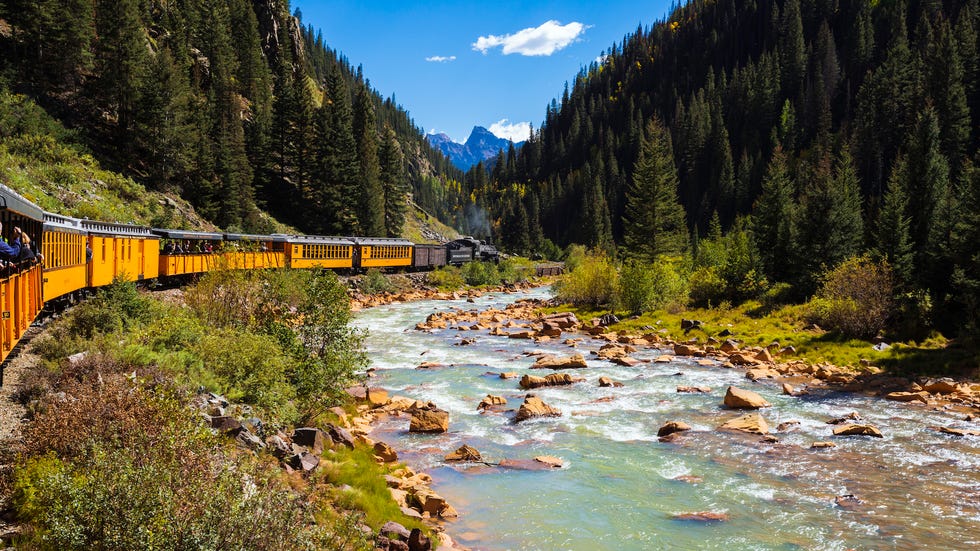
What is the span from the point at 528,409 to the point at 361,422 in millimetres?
4812

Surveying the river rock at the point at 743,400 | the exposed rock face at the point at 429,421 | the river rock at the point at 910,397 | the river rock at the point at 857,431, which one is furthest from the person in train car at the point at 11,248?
the river rock at the point at 910,397

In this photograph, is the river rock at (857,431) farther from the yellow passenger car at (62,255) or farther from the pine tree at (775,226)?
the pine tree at (775,226)

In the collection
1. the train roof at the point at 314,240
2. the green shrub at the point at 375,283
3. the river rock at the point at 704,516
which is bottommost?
the river rock at the point at 704,516

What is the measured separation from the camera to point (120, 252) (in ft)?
72.4

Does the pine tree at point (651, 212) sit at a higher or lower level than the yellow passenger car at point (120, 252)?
higher

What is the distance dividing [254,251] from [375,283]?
→ 26.3 m

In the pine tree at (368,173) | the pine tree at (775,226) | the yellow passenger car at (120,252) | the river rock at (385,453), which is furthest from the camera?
the pine tree at (368,173)

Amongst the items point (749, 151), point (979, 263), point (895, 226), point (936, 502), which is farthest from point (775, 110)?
point (936, 502)

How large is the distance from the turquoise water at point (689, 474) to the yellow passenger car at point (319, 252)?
73.3 ft

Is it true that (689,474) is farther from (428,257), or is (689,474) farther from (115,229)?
(428,257)

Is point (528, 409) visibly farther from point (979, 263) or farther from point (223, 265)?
point (979, 263)

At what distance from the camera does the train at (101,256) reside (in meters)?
10.4

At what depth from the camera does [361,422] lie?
15.6m

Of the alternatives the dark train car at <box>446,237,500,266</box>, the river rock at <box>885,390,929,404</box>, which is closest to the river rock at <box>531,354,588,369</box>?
the river rock at <box>885,390,929,404</box>
